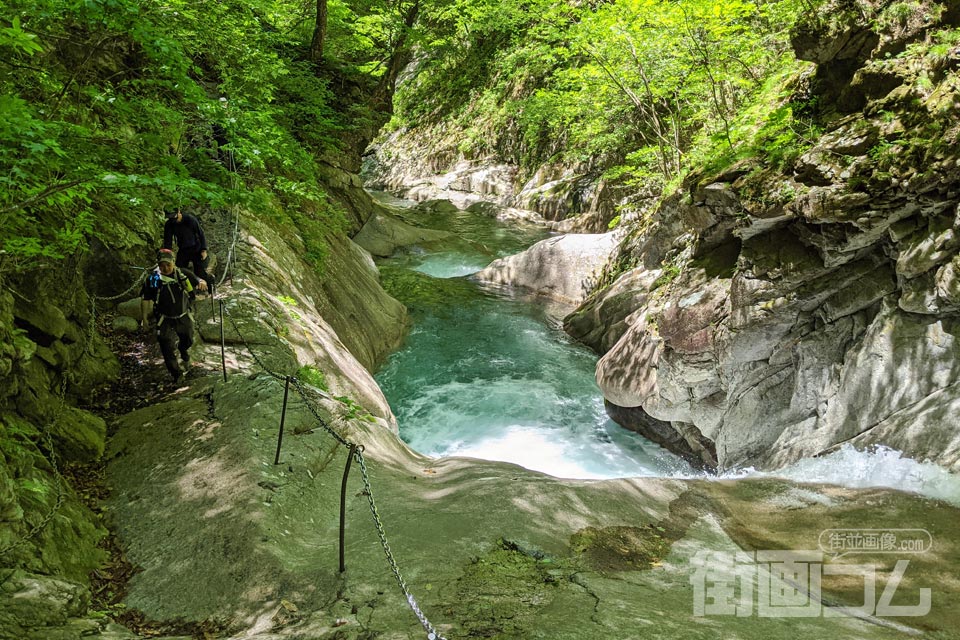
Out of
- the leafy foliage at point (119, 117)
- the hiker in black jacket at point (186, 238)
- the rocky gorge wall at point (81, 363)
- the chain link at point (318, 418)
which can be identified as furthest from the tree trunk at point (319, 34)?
the chain link at point (318, 418)

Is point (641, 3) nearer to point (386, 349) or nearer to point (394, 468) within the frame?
point (386, 349)

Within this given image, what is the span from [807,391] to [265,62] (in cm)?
1159

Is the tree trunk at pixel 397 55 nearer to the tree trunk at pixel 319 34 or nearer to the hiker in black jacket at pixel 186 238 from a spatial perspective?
the tree trunk at pixel 319 34

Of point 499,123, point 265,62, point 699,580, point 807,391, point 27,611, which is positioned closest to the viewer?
point 27,611

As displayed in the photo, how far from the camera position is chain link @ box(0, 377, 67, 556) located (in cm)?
373

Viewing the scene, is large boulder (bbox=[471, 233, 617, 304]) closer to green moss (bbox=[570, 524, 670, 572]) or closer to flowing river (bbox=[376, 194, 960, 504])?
flowing river (bbox=[376, 194, 960, 504])

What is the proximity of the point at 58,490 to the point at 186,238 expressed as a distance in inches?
177

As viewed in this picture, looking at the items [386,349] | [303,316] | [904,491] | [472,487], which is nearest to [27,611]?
[472,487]

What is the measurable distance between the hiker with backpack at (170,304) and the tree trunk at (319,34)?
10.7 meters

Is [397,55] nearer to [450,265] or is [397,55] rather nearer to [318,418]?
[450,265]

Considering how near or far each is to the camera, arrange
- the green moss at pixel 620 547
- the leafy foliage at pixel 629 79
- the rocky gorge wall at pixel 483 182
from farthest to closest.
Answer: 1. the rocky gorge wall at pixel 483 182
2. the leafy foliage at pixel 629 79
3. the green moss at pixel 620 547

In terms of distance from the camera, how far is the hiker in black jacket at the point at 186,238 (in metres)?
8.11

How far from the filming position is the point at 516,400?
13.5 meters

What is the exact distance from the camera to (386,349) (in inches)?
590
